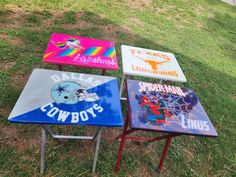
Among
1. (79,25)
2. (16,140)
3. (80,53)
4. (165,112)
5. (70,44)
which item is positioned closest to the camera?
(165,112)

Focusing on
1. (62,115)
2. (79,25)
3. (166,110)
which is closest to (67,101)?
(62,115)

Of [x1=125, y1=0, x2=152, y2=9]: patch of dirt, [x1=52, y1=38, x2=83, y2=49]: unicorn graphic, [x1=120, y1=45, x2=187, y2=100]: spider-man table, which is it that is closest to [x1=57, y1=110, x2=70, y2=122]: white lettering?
[x1=120, y1=45, x2=187, y2=100]: spider-man table

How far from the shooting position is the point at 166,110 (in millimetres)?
2277

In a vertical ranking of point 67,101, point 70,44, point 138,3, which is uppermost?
point 67,101

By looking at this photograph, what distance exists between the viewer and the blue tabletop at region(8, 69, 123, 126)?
6.35 ft

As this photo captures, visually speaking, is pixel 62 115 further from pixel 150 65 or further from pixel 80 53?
pixel 150 65

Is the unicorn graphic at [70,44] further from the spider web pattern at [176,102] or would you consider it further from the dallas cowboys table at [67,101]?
the spider web pattern at [176,102]

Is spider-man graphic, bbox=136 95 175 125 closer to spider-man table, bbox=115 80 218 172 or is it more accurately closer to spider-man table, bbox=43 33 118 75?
spider-man table, bbox=115 80 218 172

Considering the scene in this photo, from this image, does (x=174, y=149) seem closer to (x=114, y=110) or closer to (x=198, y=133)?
(x=198, y=133)

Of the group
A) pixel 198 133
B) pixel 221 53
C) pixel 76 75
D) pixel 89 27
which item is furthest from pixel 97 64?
pixel 221 53

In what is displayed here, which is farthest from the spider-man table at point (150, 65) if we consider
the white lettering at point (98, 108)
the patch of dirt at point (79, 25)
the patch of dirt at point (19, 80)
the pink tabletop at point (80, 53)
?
the patch of dirt at point (79, 25)

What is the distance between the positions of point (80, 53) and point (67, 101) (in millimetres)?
1004

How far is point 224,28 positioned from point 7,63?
5528 millimetres

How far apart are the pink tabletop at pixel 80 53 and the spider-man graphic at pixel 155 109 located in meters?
0.64
